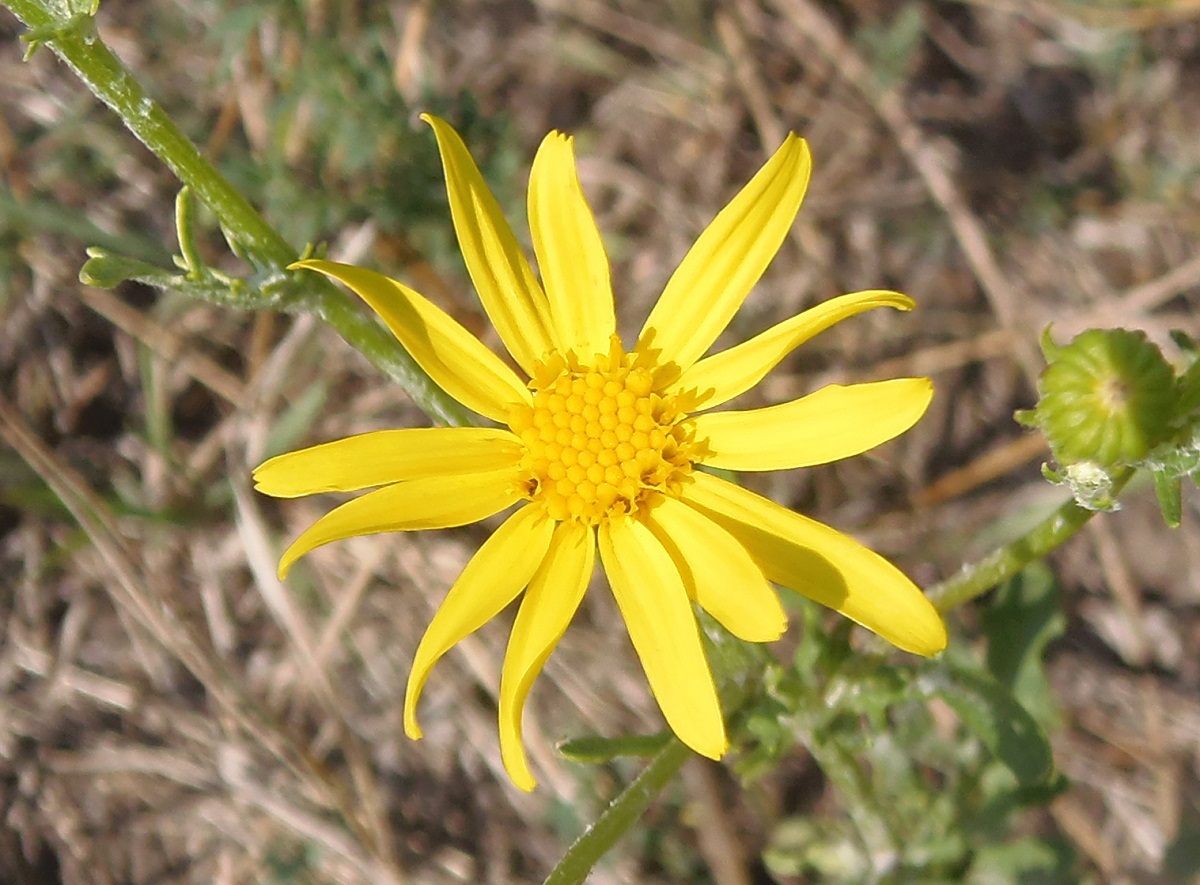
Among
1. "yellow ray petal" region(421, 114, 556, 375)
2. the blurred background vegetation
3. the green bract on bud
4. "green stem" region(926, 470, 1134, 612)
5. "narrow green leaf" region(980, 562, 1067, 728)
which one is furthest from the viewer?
the blurred background vegetation

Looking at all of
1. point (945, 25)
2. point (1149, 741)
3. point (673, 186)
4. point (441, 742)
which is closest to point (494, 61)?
point (673, 186)

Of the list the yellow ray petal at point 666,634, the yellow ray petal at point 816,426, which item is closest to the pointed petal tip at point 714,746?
the yellow ray petal at point 666,634

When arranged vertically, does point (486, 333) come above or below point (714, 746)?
above

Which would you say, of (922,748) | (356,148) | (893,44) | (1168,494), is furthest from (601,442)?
(893,44)

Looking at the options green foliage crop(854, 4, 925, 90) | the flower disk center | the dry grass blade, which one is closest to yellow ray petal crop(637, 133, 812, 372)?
the flower disk center

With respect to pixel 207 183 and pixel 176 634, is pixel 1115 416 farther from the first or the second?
pixel 176 634

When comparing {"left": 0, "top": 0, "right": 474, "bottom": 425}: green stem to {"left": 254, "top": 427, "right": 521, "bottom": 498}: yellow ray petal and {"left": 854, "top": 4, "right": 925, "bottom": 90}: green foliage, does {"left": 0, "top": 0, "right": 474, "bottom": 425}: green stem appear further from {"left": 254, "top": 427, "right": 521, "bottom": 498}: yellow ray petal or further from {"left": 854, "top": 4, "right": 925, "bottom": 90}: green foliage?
{"left": 854, "top": 4, "right": 925, "bottom": 90}: green foliage

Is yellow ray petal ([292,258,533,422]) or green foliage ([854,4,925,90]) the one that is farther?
green foliage ([854,4,925,90])
